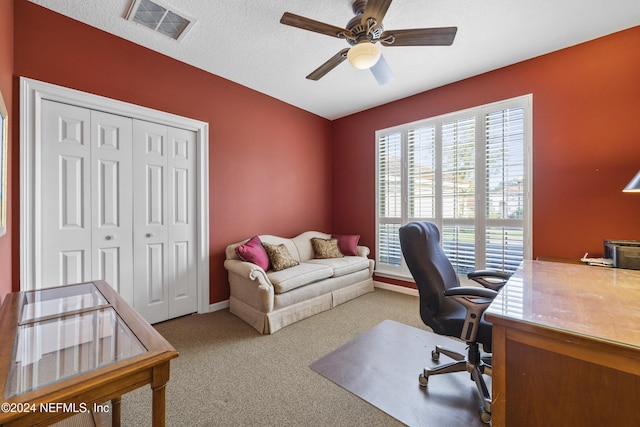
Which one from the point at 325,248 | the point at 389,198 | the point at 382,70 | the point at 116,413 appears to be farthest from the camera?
the point at 389,198

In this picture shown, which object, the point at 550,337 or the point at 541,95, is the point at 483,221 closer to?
the point at 541,95

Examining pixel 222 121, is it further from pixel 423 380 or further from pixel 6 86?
pixel 423 380

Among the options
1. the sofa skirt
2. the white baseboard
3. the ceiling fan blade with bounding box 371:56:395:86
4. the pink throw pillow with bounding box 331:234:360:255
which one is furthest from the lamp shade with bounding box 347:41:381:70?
the white baseboard

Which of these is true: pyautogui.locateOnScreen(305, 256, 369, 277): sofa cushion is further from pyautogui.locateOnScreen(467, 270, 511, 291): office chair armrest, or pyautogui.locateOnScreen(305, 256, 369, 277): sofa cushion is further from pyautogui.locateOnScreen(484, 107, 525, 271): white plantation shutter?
pyautogui.locateOnScreen(467, 270, 511, 291): office chair armrest

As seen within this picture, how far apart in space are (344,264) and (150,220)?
7.60 ft

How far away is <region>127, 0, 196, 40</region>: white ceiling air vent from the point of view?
2.11 metres

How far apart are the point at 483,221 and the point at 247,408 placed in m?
3.07

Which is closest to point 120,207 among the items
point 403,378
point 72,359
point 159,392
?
point 72,359

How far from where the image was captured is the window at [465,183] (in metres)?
2.94

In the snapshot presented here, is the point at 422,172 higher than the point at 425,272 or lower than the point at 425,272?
higher

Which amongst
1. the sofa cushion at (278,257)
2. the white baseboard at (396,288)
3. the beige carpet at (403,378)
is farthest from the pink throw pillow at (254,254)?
the white baseboard at (396,288)

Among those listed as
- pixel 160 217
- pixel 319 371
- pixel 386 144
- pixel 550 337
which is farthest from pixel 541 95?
pixel 160 217

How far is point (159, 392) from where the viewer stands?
0.90 m

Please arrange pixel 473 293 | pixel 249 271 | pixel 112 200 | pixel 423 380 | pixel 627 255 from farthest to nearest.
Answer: pixel 249 271
pixel 112 200
pixel 627 255
pixel 423 380
pixel 473 293
